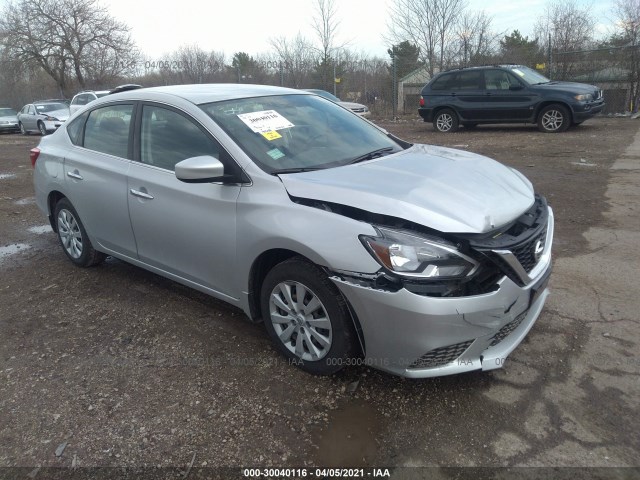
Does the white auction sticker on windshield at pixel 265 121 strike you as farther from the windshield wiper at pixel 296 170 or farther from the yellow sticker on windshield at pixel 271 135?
the windshield wiper at pixel 296 170

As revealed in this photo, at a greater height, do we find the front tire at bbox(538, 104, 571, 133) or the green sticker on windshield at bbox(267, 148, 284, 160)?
the green sticker on windshield at bbox(267, 148, 284, 160)

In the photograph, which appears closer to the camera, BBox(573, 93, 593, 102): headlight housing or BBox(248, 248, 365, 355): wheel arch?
BBox(248, 248, 365, 355): wheel arch

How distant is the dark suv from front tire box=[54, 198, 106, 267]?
11341 millimetres

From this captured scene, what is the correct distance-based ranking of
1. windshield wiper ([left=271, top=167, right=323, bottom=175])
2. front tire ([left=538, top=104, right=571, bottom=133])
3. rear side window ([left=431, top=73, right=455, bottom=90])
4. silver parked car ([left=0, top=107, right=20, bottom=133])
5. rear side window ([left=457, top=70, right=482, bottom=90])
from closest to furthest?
windshield wiper ([left=271, top=167, right=323, bottom=175]) → front tire ([left=538, top=104, right=571, bottom=133]) → rear side window ([left=457, top=70, right=482, bottom=90]) → rear side window ([left=431, top=73, right=455, bottom=90]) → silver parked car ([left=0, top=107, right=20, bottom=133])

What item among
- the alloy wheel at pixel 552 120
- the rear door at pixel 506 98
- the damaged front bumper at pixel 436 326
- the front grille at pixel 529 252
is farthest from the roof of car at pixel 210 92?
the alloy wheel at pixel 552 120

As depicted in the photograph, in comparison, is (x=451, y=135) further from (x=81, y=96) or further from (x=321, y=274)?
(x=81, y=96)

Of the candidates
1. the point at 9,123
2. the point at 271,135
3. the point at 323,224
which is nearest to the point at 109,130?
the point at 271,135

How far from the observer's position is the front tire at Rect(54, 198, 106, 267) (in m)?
4.77

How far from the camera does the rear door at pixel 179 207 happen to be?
3314 mm

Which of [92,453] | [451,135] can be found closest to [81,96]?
[451,135]

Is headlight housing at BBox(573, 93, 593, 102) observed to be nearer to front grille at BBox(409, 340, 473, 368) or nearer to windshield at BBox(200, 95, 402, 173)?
windshield at BBox(200, 95, 402, 173)

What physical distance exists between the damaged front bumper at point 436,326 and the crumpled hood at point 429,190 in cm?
37

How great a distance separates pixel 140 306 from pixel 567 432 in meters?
3.18

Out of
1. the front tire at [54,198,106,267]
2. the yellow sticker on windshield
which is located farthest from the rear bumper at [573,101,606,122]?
the front tire at [54,198,106,267]
